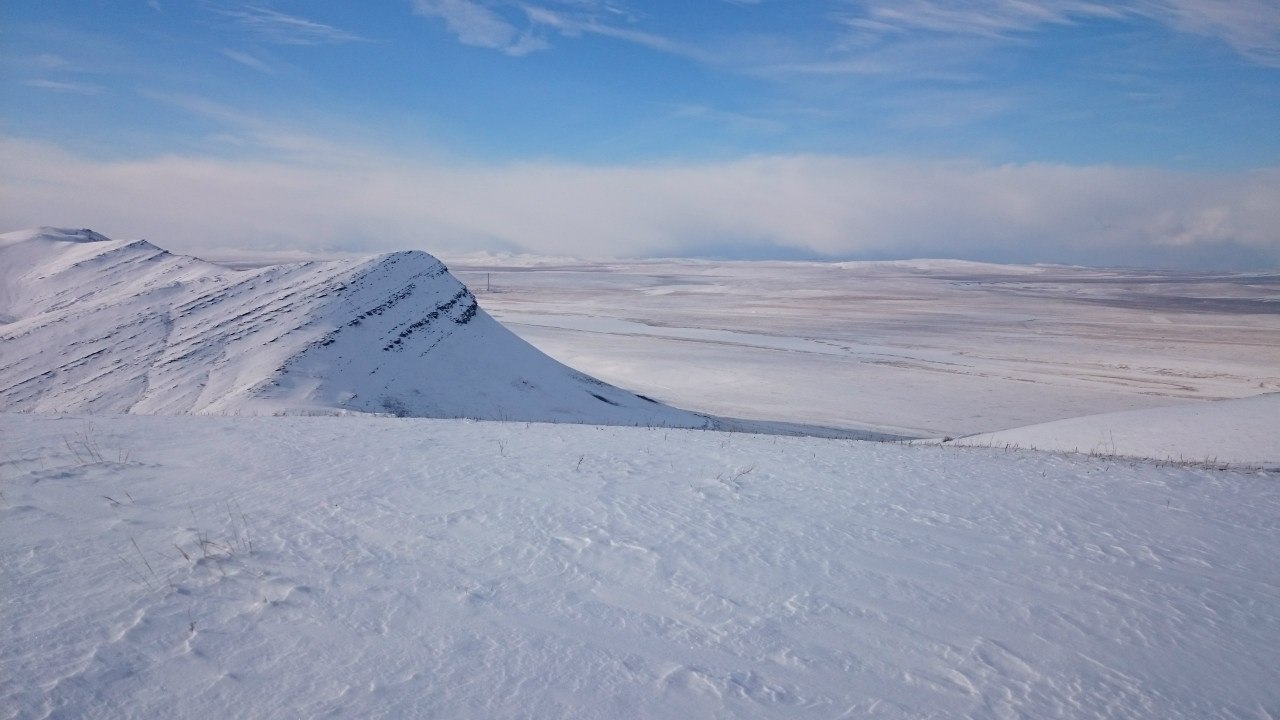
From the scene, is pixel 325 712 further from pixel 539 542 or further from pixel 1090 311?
pixel 1090 311

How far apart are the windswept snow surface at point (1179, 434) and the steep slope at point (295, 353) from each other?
918 centimetres

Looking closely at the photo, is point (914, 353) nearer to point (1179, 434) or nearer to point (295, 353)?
point (1179, 434)

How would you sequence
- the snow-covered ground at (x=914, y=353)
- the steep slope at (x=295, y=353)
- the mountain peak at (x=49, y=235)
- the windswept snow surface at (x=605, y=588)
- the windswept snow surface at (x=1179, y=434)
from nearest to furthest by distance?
the windswept snow surface at (x=605, y=588) → the windswept snow surface at (x=1179, y=434) → the steep slope at (x=295, y=353) → the snow-covered ground at (x=914, y=353) → the mountain peak at (x=49, y=235)

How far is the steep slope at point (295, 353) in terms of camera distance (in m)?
16.8

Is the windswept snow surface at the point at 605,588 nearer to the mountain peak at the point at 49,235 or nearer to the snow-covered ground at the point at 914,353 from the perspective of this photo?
the snow-covered ground at the point at 914,353

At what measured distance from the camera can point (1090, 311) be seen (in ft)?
190

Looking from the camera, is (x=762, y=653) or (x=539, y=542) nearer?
(x=762, y=653)

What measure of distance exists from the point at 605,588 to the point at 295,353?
16051mm

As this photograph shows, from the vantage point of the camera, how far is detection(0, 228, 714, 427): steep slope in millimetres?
16812

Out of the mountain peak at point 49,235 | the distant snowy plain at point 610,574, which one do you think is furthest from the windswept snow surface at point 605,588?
the mountain peak at point 49,235

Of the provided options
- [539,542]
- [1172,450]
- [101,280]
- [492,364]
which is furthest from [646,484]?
[101,280]

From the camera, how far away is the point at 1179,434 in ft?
36.3

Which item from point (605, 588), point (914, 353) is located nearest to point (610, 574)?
point (605, 588)

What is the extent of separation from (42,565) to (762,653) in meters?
4.04
